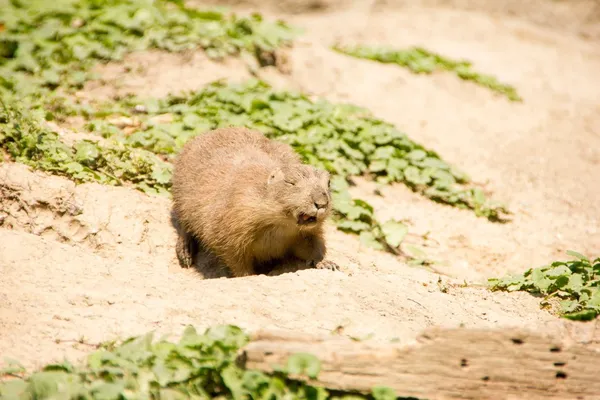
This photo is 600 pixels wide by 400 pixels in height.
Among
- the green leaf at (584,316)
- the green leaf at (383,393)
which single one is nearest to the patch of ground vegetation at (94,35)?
the green leaf at (584,316)

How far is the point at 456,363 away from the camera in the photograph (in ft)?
11.7

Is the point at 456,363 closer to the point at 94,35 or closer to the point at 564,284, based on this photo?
the point at 564,284

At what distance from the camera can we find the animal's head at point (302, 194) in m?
4.93

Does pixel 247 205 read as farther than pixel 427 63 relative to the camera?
No


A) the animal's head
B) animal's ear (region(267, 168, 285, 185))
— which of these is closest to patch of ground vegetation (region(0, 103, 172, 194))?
animal's ear (region(267, 168, 285, 185))

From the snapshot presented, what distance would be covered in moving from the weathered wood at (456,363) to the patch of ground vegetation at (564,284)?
1.27 meters

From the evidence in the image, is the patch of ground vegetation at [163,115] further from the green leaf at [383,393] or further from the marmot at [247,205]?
the green leaf at [383,393]

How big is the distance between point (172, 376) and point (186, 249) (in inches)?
88.5

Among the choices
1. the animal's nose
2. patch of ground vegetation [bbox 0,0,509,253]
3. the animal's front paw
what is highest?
the animal's nose

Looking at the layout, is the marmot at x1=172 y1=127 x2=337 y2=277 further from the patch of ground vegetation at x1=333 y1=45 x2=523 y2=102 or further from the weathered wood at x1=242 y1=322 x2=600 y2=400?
the patch of ground vegetation at x1=333 y1=45 x2=523 y2=102

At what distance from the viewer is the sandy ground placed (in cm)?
428

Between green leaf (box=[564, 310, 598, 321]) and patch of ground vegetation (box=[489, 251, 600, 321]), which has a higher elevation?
green leaf (box=[564, 310, 598, 321])

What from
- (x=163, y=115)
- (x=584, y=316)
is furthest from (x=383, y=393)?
(x=163, y=115)

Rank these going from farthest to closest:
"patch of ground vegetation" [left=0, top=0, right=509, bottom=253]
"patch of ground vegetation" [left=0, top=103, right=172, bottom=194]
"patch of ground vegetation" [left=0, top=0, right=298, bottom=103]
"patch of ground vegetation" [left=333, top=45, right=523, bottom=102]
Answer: "patch of ground vegetation" [left=333, top=45, right=523, bottom=102], "patch of ground vegetation" [left=0, top=0, right=298, bottom=103], "patch of ground vegetation" [left=0, top=0, right=509, bottom=253], "patch of ground vegetation" [left=0, top=103, right=172, bottom=194]
